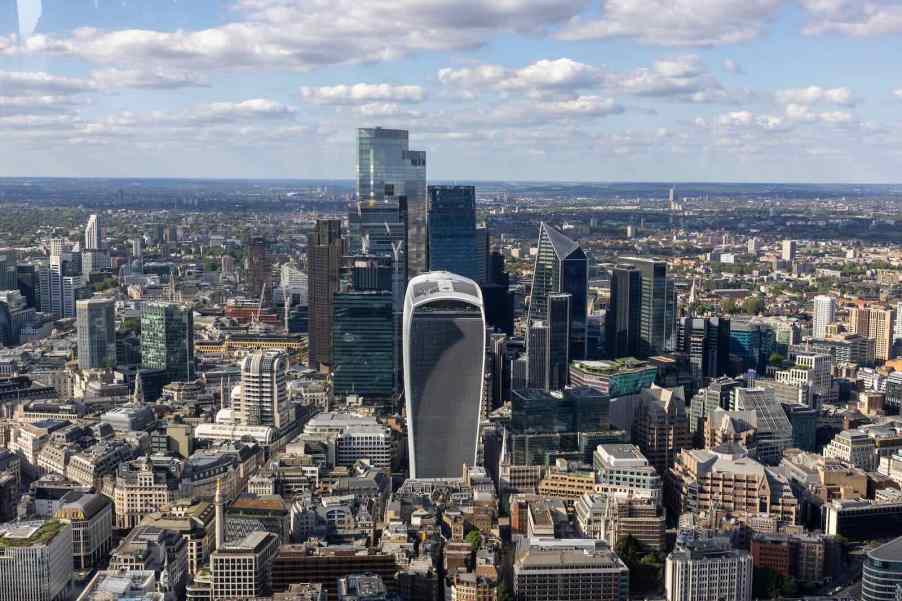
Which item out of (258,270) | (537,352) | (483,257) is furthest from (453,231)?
(537,352)

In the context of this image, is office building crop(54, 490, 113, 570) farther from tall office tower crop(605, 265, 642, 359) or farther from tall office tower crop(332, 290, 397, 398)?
tall office tower crop(605, 265, 642, 359)

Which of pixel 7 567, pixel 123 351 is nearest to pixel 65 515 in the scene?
pixel 7 567

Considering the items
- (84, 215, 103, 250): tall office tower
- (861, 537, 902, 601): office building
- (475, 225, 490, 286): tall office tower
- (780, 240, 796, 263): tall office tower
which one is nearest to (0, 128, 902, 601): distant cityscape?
(861, 537, 902, 601): office building

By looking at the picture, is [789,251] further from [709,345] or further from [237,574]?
[237,574]

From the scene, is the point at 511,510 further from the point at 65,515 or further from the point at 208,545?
the point at 65,515

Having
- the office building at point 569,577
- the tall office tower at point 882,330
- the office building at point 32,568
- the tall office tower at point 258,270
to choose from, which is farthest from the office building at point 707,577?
the tall office tower at point 258,270
